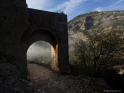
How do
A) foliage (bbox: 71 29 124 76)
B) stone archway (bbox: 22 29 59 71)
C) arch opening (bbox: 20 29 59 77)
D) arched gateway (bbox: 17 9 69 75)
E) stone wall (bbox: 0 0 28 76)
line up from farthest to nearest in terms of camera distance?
foliage (bbox: 71 29 124 76) → stone archway (bbox: 22 29 59 71) → arched gateway (bbox: 17 9 69 75) → arch opening (bbox: 20 29 59 77) → stone wall (bbox: 0 0 28 76)

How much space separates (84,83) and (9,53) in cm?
523

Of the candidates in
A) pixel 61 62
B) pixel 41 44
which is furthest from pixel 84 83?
pixel 41 44

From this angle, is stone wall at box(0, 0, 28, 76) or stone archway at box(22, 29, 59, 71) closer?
stone wall at box(0, 0, 28, 76)

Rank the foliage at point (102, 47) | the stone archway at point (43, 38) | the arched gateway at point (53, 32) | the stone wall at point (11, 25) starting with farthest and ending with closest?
1. the foliage at point (102, 47)
2. the stone archway at point (43, 38)
3. the arched gateway at point (53, 32)
4. the stone wall at point (11, 25)

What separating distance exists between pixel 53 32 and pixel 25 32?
7.77 feet

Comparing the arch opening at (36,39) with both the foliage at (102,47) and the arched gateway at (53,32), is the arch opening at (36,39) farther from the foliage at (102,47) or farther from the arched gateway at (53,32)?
the foliage at (102,47)

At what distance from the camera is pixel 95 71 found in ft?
42.4

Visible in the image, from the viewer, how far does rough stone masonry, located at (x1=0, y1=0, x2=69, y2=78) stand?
22.9 feet

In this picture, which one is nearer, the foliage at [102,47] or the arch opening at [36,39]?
the arch opening at [36,39]

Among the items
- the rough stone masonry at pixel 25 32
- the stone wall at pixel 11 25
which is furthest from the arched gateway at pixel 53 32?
the stone wall at pixel 11 25

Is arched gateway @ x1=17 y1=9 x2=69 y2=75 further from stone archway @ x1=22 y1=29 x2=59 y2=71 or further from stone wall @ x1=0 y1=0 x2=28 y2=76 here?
stone wall @ x1=0 y1=0 x2=28 y2=76

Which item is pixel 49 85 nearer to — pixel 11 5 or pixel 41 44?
pixel 11 5

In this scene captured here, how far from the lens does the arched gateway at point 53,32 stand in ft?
34.6

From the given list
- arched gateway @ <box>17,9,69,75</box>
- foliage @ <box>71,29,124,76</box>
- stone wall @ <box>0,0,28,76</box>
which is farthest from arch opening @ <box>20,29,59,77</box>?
foliage @ <box>71,29,124,76</box>
